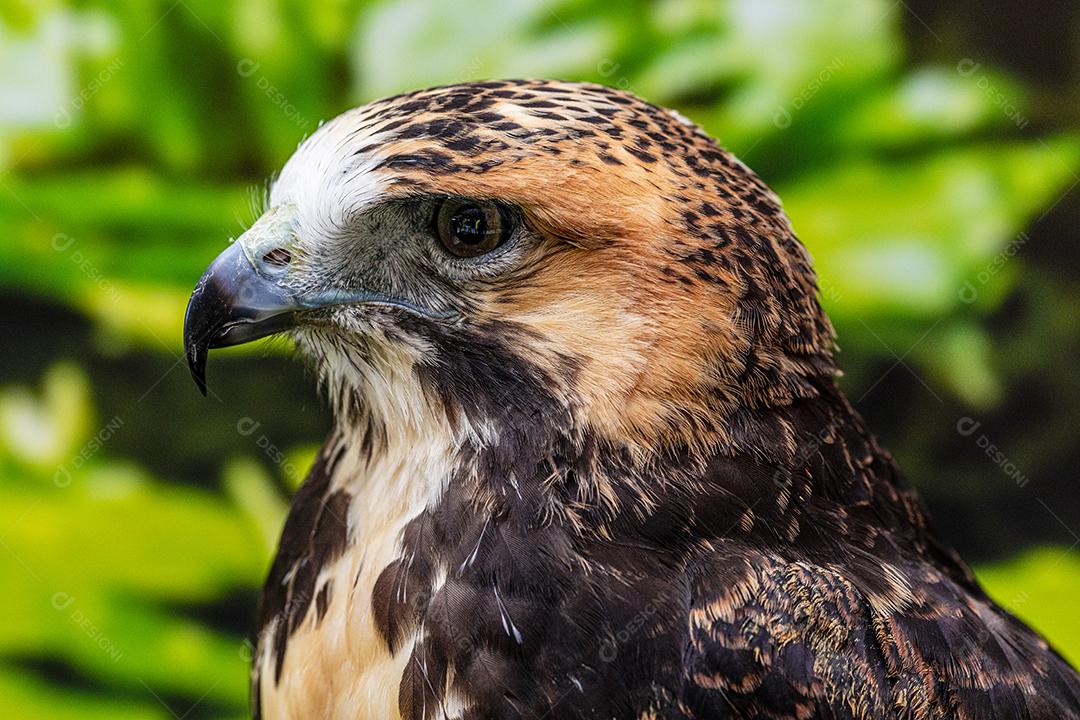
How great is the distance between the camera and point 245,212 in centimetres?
352

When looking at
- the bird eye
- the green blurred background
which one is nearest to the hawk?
the bird eye

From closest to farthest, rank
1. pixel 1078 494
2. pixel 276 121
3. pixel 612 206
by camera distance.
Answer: pixel 612 206 < pixel 276 121 < pixel 1078 494

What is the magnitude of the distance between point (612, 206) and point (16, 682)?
3.16 m

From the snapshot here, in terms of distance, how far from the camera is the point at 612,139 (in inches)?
66.7

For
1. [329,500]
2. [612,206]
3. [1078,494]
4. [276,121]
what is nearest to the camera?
[612,206]

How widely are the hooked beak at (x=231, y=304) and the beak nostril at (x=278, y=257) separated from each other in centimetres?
3

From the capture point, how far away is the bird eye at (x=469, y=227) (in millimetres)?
1668

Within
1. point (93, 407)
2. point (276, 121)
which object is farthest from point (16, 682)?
point (276, 121)

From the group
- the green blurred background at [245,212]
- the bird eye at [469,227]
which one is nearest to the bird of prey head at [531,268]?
the bird eye at [469,227]

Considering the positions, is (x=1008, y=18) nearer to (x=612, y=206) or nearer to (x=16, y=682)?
(x=612, y=206)

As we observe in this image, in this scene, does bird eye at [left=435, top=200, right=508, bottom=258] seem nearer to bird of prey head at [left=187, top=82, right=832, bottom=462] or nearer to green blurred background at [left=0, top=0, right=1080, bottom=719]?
bird of prey head at [left=187, top=82, right=832, bottom=462]

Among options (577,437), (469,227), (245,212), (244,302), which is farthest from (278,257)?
(245,212)

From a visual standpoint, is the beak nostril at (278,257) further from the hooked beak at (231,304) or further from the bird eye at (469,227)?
the bird eye at (469,227)

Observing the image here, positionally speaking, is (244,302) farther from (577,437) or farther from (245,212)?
(245,212)
